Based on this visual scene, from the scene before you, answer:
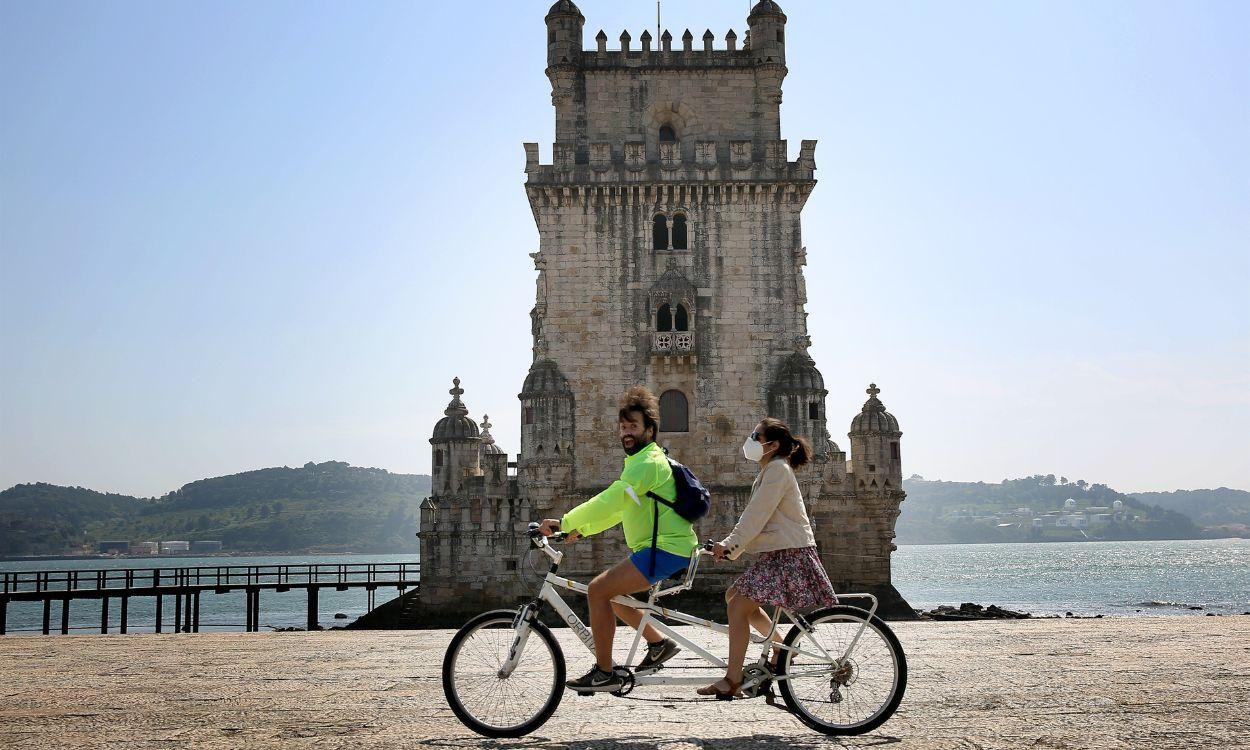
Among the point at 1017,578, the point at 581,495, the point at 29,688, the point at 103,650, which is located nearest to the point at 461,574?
the point at 581,495

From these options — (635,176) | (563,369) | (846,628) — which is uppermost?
(635,176)

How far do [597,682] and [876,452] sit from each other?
31786 mm

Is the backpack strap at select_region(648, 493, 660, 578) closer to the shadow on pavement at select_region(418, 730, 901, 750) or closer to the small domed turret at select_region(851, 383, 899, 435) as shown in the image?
the shadow on pavement at select_region(418, 730, 901, 750)

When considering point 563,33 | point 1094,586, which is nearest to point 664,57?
point 563,33

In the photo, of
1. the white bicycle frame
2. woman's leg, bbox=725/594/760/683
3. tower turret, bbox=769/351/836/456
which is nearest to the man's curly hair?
the white bicycle frame

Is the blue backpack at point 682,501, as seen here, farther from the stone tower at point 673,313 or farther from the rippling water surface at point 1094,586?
the rippling water surface at point 1094,586

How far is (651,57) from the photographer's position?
124 feet

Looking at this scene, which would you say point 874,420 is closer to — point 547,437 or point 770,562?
point 547,437

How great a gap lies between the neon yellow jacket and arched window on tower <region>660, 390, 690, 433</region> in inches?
1101

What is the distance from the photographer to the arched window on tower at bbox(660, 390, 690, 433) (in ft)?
117

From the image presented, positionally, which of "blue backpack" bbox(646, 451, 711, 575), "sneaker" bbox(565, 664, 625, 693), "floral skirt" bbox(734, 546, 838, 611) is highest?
"blue backpack" bbox(646, 451, 711, 575)

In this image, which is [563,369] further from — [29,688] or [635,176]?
[29,688]

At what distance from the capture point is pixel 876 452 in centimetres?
3806

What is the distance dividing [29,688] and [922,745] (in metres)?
7.47
